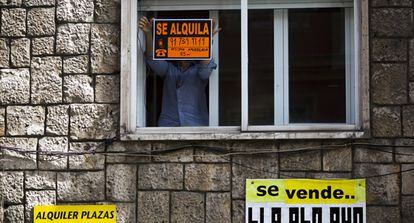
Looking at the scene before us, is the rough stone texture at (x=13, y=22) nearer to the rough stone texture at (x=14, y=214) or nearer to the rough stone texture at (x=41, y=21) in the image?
the rough stone texture at (x=41, y=21)

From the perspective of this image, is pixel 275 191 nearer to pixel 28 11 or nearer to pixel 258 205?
pixel 258 205

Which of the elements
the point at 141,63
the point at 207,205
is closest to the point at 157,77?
the point at 141,63

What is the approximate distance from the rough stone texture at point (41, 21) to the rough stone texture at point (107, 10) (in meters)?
0.44

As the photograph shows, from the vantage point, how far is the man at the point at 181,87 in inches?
255

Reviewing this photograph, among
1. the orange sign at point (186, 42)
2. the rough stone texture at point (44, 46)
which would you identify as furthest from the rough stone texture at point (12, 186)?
the orange sign at point (186, 42)

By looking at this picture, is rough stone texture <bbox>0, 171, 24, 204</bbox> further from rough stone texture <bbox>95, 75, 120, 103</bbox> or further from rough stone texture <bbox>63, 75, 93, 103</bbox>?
rough stone texture <bbox>95, 75, 120, 103</bbox>

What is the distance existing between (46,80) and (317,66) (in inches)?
102

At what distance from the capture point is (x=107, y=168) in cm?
622

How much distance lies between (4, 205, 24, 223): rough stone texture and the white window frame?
1200 millimetres

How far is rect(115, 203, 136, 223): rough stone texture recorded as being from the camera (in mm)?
6164

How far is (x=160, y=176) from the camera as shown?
20.2 ft

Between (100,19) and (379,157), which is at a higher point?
(100,19)

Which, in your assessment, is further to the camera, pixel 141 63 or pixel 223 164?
pixel 141 63

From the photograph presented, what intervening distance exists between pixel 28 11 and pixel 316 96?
9.41 ft
